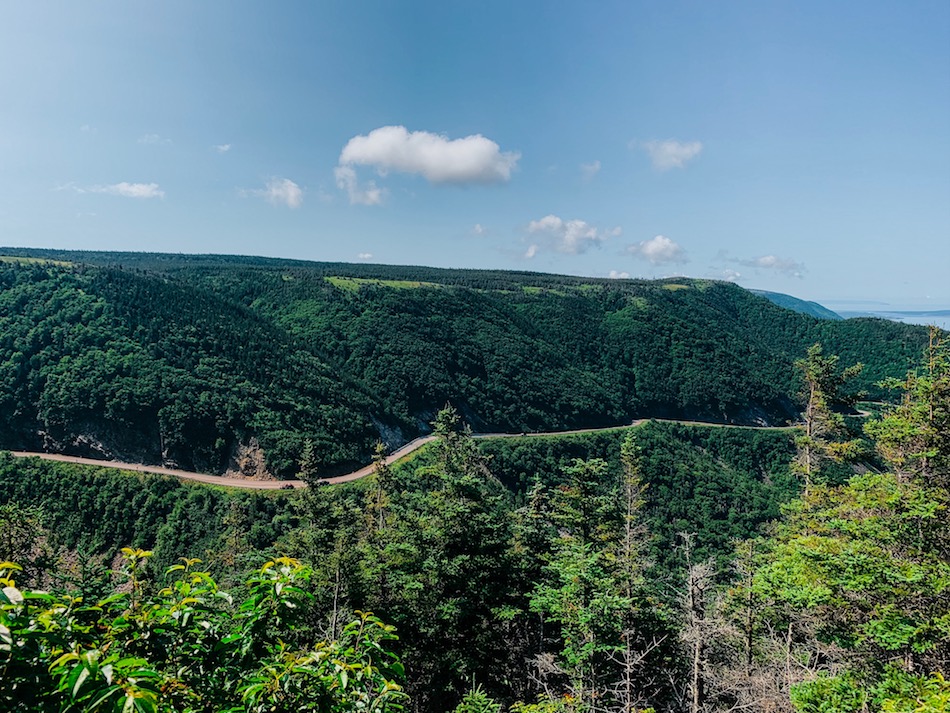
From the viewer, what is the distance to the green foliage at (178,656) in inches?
111

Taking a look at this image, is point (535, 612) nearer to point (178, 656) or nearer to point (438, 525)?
point (438, 525)

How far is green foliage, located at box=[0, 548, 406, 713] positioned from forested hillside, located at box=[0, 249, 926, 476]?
4325 centimetres

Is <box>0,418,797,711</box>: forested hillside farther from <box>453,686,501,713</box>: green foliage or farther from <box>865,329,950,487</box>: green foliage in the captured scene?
<box>865,329,950,487</box>: green foliage

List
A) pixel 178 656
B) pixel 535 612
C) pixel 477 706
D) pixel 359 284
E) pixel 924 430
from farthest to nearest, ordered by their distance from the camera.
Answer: pixel 359 284 < pixel 535 612 < pixel 924 430 < pixel 477 706 < pixel 178 656

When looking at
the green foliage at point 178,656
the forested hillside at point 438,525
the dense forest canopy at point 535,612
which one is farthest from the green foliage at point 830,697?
the green foliage at point 178,656

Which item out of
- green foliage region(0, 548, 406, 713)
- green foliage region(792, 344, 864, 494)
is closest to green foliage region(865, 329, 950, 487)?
green foliage region(792, 344, 864, 494)

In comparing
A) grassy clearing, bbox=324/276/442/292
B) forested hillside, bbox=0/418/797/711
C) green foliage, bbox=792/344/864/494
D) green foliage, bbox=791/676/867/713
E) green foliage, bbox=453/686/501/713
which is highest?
grassy clearing, bbox=324/276/442/292

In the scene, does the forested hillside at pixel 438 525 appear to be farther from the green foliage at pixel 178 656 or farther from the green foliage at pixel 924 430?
the green foliage at pixel 924 430

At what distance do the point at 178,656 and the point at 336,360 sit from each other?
114034 mm

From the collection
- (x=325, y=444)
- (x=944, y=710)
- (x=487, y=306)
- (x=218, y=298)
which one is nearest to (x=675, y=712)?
(x=944, y=710)

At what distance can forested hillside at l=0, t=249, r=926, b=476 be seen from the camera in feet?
230

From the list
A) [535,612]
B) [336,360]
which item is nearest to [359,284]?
[336,360]

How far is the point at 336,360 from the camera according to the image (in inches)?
4486

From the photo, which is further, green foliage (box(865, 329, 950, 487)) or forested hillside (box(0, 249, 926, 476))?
forested hillside (box(0, 249, 926, 476))
